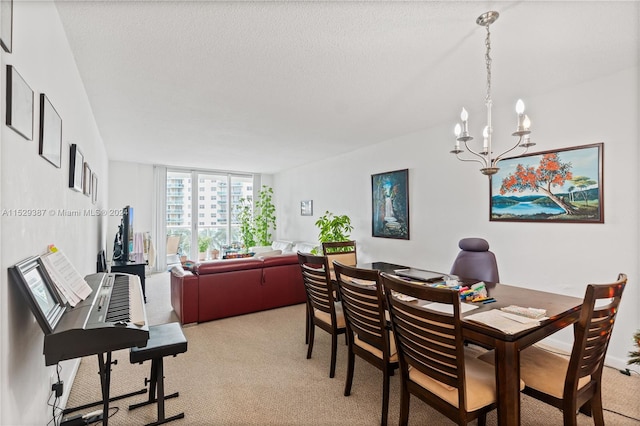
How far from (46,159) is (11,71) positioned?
1.95ft

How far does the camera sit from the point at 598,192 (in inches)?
108

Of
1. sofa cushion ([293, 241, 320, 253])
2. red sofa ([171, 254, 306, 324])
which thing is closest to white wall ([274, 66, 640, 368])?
sofa cushion ([293, 241, 320, 253])

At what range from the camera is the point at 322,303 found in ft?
8.45

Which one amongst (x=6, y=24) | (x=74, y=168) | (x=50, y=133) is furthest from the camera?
(x=74, y=168)

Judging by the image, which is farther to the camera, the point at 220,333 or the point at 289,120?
the point at 289,120

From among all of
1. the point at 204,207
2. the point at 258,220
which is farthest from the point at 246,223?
the point at 204,207

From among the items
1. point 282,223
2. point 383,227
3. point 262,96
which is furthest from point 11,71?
point 282,223

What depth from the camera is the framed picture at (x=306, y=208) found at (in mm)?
6973

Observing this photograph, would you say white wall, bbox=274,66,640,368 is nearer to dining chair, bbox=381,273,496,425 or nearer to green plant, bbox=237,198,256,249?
dining chair, bbox=381,273,496,425

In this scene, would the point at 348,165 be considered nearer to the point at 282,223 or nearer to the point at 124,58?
the point at 282,223

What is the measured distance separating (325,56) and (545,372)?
2.51 meters

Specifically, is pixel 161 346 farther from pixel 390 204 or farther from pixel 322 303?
pixel 390 204

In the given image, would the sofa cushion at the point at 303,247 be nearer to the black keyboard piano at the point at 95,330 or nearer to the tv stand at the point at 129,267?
the tv stand at the point at 129,267

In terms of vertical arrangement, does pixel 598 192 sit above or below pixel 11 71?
below
